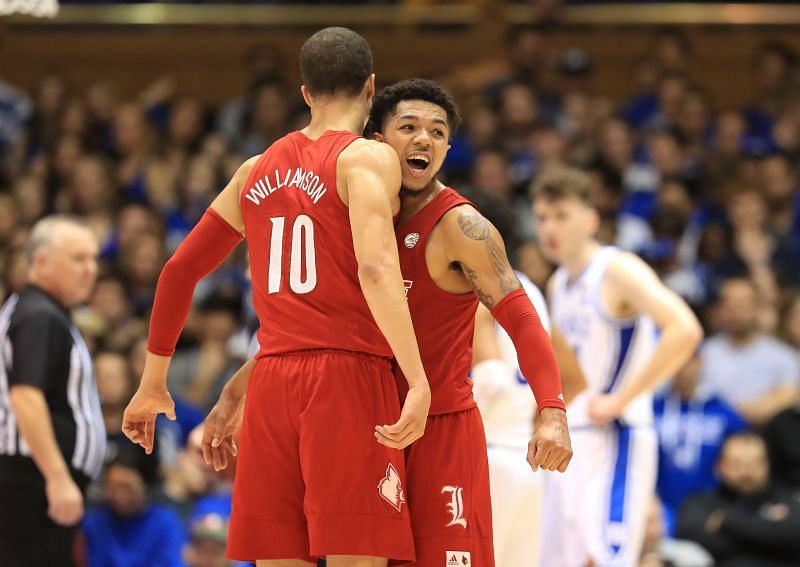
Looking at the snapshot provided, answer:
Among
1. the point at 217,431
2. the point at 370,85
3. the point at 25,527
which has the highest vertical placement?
the point at 370,85

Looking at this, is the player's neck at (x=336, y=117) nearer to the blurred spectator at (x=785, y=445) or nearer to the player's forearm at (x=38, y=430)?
the player's forearm at (x=38, y=430)

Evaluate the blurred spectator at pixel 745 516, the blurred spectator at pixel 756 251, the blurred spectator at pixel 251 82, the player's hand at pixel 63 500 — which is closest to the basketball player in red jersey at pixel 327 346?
the player's hand at pixel 63 500

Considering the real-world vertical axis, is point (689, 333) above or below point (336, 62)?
below

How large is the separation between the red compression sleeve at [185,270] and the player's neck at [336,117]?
505 mm

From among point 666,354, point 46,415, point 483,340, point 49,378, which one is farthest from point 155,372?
point 666,354

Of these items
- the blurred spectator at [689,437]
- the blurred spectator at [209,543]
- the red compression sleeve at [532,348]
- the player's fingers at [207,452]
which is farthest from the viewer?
the blurred spectator at [689,437]

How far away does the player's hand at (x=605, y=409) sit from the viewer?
6891mm

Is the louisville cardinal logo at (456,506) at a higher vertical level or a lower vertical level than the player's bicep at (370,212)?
lower

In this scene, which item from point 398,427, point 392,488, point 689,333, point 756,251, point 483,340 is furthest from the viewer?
point 756,251

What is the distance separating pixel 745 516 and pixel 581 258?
286 centimetres

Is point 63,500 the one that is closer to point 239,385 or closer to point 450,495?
point 239,385

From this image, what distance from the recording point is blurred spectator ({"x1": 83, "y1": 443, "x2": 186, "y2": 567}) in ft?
28.5

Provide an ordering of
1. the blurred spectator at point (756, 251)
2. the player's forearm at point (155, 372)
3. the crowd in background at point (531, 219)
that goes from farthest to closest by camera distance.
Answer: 1. the blurred spectator at point (756, 251)
2. the crowd in background at point (531, 219)
3. the player's forearm at point (155, 372)

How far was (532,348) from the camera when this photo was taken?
4.61 metres
